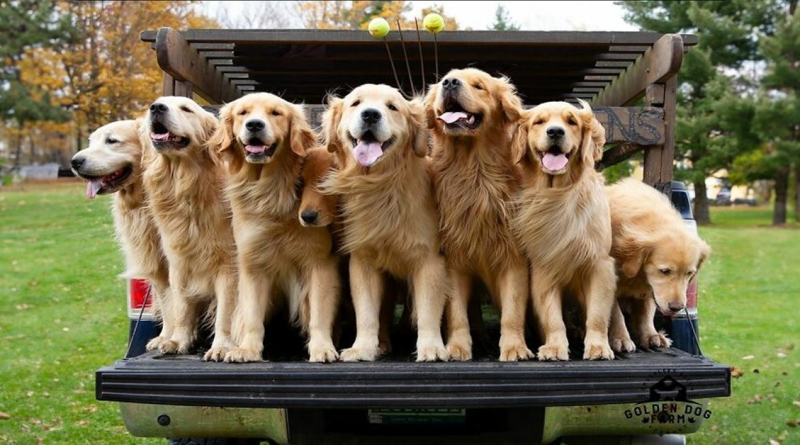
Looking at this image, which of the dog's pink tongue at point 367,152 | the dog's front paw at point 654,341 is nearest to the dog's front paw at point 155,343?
the dog's pink tongue at point 367,152

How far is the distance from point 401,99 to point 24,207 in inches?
977

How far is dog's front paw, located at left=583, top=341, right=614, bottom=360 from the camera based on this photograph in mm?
3424

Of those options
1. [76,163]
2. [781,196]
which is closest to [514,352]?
[76,163]

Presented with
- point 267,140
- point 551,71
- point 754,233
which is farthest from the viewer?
point 754,233

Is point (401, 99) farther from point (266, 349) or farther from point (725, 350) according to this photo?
point (725, 350)

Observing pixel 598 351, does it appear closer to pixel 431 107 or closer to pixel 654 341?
pixel 654 341

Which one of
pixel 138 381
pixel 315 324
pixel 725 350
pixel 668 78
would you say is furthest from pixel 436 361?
pixel 725 350

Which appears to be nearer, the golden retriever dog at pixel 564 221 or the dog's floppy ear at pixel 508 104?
the golden retriever dog at pixel 564 221

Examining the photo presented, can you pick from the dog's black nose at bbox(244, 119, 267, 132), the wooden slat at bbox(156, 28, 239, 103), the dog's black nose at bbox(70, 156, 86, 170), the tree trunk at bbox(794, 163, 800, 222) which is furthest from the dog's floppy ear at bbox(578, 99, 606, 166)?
the tree trunk at bbox(794, 163, 800, 222)

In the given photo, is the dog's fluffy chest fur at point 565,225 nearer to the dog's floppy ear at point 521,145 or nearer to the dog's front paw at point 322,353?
the dog's floppy ear at point 521,145

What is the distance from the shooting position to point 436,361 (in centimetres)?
342

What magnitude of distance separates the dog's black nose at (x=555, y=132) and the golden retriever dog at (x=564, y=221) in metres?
0.01

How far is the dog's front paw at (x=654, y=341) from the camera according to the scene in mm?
3881

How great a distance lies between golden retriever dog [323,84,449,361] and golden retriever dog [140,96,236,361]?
1.93 feet
